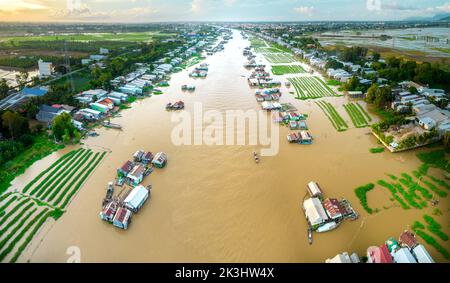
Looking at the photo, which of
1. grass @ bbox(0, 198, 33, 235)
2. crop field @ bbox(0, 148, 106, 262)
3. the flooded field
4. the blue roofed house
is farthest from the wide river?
the flooded field

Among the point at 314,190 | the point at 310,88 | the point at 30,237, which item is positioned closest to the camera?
the point at 30,237

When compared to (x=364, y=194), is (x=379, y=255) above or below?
below

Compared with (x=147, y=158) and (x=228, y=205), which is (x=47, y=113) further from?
(x=228, y=205)

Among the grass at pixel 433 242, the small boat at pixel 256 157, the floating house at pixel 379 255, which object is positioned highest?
the small boat at pixel 256 157

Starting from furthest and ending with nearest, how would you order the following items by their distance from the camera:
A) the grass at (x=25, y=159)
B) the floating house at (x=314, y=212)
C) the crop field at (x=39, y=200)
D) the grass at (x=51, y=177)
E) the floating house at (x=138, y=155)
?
the floating house at (x=138, y=155)
the grass at (x=25, y=159)
the grass at (x=51, y=177)
the floating house at (x=314, y=212)
the crop field at (x=39, y=200)

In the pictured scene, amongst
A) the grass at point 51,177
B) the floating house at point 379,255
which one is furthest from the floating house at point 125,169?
the floating house at point 379,255

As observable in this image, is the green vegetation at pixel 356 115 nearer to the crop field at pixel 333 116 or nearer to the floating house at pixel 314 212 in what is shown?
the crop field at pixel 333 116

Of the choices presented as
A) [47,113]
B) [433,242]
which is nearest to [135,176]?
[47,113]
